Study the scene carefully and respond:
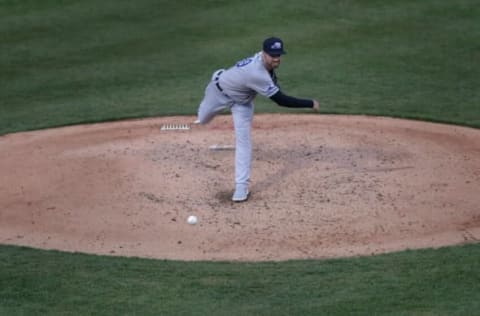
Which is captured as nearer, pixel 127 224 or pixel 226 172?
pixel 127 224

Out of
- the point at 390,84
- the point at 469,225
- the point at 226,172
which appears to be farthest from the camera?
the point at 390,84

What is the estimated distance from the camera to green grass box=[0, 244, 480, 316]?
8820mm

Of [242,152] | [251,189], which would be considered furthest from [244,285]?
[251,189]

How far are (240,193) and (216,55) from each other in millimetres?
7549

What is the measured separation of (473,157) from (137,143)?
4.60m

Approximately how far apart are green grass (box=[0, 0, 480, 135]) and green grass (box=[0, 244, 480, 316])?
226 inches

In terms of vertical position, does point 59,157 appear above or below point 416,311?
below

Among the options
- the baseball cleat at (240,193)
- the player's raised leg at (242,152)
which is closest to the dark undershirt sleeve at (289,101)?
the player's raised leg at (242,152)

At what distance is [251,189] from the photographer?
12500 mm

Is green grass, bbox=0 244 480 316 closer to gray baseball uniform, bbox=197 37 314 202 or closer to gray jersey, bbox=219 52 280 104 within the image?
gray baseball uniform, bbox=197 37 314 202

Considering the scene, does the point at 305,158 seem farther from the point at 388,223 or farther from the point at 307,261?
the point at 307,261

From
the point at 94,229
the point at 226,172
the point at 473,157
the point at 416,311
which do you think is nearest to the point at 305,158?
the point at 226,172

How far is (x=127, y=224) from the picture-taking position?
1159cm

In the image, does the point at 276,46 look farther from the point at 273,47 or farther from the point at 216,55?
the point at 216,55
